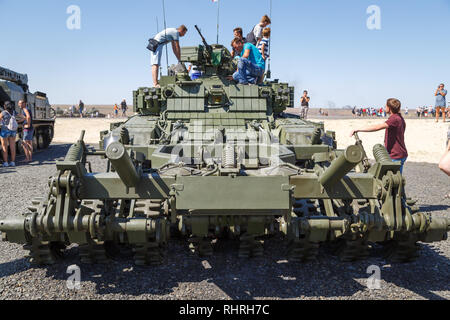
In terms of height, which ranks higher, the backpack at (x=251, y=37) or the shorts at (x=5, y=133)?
the backpack at (x=251, y=37)

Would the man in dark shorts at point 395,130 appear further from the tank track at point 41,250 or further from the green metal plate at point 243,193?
the tank track at point 41,250

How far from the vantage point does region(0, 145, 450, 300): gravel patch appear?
386 cm

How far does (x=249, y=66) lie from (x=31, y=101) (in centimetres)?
1072

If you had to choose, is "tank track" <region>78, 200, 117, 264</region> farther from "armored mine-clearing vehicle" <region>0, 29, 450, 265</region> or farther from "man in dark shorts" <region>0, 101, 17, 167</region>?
"man in dark shorts" <region>0, 101, 17, 167</region>

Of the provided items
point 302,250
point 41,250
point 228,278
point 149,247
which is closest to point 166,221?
point 149,247

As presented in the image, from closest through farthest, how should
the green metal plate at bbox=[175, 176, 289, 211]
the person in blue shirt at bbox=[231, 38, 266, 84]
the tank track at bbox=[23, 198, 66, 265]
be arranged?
the green metal plate at bbox=[175, 176, 289, 211] → the tank track at bbox=[23, 198, 66, 265] → the person in blue shirt at bbox=[231, 38, 266, 84]

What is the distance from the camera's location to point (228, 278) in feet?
13.7

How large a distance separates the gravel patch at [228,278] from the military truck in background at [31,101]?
10.2 meters

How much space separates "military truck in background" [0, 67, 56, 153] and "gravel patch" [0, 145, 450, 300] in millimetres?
10238

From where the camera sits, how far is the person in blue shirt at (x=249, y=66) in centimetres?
789

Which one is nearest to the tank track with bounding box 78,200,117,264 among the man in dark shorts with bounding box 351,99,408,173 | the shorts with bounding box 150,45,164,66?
the man in dark shorts with bounding box 351,99,408,173

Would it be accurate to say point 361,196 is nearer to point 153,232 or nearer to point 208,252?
point 208,252

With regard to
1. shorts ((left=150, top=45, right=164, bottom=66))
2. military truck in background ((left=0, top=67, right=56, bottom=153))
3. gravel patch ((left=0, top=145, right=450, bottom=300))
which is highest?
shorts ((left=150, top=45, right=164, bottom=66))

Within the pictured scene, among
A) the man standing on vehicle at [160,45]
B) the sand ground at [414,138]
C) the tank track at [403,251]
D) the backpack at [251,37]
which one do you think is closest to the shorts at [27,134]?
the man standing on vehicle at [160,45]
